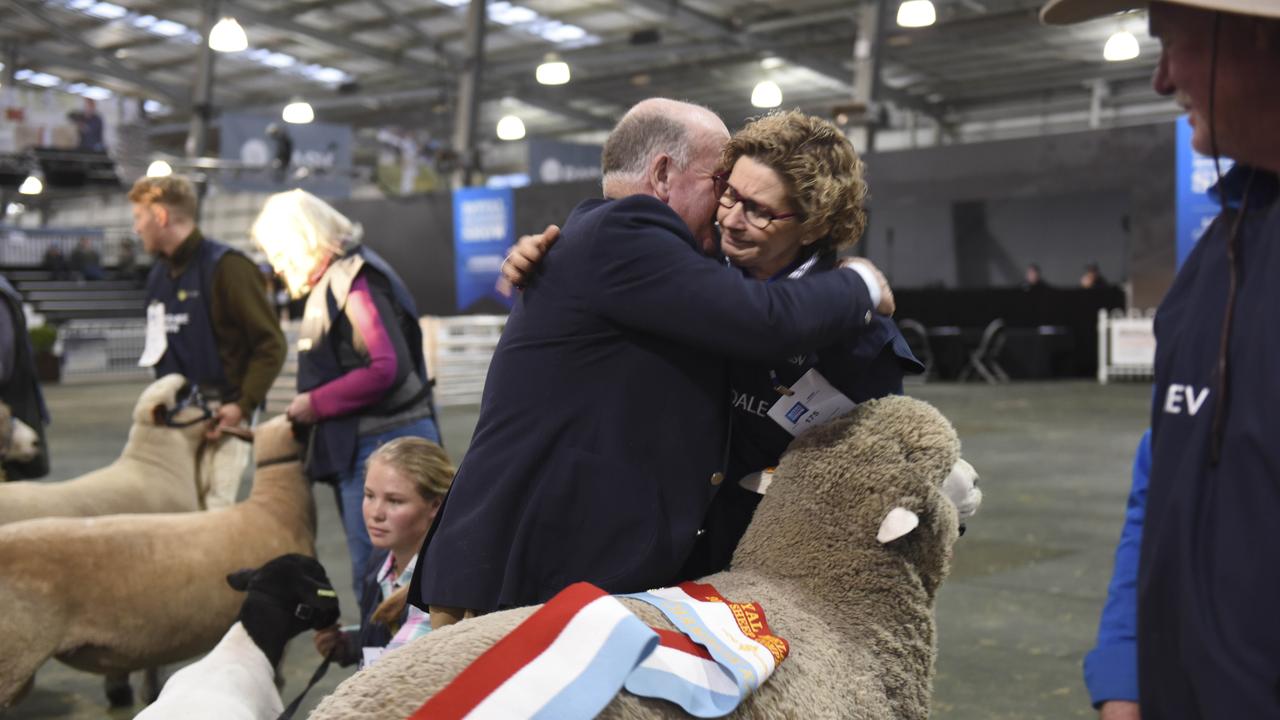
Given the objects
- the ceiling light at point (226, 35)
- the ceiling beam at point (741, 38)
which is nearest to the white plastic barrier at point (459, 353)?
the ceiling light at point (226, 35)

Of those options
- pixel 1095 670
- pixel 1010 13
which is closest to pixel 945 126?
pixel 1010 13

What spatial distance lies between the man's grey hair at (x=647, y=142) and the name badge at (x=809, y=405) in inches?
17.1

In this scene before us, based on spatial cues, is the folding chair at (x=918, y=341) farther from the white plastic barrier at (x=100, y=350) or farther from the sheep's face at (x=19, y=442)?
the sheep's face at (x=19, y=442)

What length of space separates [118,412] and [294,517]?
12.2 m

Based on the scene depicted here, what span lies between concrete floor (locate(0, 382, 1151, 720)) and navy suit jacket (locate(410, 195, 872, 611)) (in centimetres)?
233

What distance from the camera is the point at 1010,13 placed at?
1995cm

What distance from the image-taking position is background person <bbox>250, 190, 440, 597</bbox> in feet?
12.3

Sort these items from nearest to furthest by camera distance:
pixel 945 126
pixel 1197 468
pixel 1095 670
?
pixel 1197 468
pixel 1095 670
pixel 945 126

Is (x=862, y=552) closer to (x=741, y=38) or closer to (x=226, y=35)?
(x=226, y=35)

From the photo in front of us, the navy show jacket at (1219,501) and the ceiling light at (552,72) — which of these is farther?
the ceiling light at (552,72)

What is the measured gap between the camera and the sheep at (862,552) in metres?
1.87

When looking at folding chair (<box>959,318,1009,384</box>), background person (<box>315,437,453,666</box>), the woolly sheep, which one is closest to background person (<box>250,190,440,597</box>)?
background person (<box>315,437,453,666</box>)

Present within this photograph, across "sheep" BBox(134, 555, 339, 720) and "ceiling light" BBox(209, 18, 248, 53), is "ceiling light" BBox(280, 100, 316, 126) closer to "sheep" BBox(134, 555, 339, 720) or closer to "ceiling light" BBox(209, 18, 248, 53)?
"ceiling light" BBox(209, 18, 248, 53)

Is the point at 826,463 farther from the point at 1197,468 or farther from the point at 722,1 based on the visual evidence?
the point at 722,1
